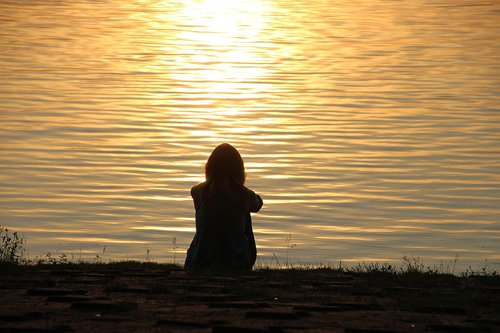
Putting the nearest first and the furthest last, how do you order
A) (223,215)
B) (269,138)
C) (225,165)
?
(225,165) → (223,215) → (269,138)

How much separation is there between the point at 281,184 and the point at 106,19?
53968mm

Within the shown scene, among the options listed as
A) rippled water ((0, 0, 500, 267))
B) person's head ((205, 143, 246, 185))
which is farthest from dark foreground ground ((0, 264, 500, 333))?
rippled water ((0, 0, 500, 267))

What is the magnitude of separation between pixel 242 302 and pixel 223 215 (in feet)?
11.4

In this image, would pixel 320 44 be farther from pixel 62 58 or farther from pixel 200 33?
pixel 62 58

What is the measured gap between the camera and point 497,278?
11.0 metres

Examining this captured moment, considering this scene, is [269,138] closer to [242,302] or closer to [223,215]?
[223,215]

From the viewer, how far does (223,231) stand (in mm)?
12469

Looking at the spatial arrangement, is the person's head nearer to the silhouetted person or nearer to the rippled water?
the silhouetted person

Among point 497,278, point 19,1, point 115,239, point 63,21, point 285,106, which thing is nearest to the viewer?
point 497,278

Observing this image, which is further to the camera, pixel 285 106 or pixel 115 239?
pixel 285 106

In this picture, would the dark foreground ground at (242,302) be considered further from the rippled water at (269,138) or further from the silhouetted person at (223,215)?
the rippled water at (269,138)

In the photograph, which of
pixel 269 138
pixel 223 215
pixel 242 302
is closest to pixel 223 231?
pixel 223 215

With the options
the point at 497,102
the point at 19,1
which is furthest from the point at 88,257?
the point at 19,1

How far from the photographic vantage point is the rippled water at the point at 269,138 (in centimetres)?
1917
